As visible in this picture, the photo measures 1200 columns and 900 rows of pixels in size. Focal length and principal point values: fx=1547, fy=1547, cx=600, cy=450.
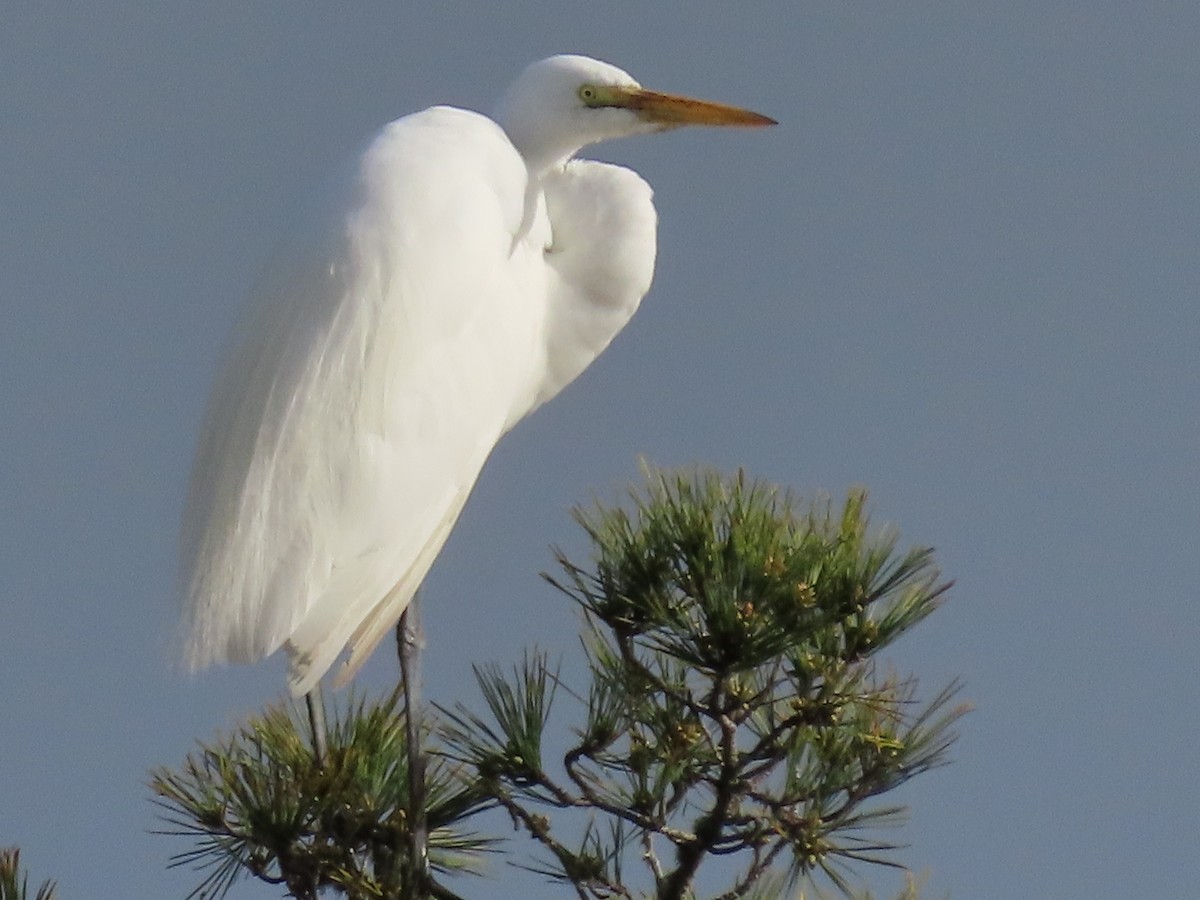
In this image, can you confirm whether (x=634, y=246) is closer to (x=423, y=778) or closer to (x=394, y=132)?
(x=394, y=132)

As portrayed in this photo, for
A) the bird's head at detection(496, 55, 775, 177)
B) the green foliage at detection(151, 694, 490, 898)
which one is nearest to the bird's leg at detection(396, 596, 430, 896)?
the green foliage at detection(151, 694, 490, 898)

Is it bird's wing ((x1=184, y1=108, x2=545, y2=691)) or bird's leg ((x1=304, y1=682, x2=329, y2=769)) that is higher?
bird's wing ((x1=184, y1=108, x2=545, y2=691))

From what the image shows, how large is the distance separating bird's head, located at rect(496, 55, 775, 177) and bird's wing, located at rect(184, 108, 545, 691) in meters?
0.32

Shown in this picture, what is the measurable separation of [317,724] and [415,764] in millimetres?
211

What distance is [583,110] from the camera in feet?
11.5

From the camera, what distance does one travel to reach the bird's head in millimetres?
3498

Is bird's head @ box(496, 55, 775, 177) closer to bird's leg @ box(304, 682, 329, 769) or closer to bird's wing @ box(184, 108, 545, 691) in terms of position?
bird's wing @ box(184, 108, 545, 691)

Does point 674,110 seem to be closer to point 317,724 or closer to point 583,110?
point 583,110

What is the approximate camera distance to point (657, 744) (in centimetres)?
257

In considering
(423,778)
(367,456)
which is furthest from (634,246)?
(423,778)

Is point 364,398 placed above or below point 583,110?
below

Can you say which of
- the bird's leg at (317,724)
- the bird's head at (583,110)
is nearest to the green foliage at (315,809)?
the bird's leg at (317,724)

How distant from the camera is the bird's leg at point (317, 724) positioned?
9.28ft

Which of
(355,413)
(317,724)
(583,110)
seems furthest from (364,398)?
(583,110)
